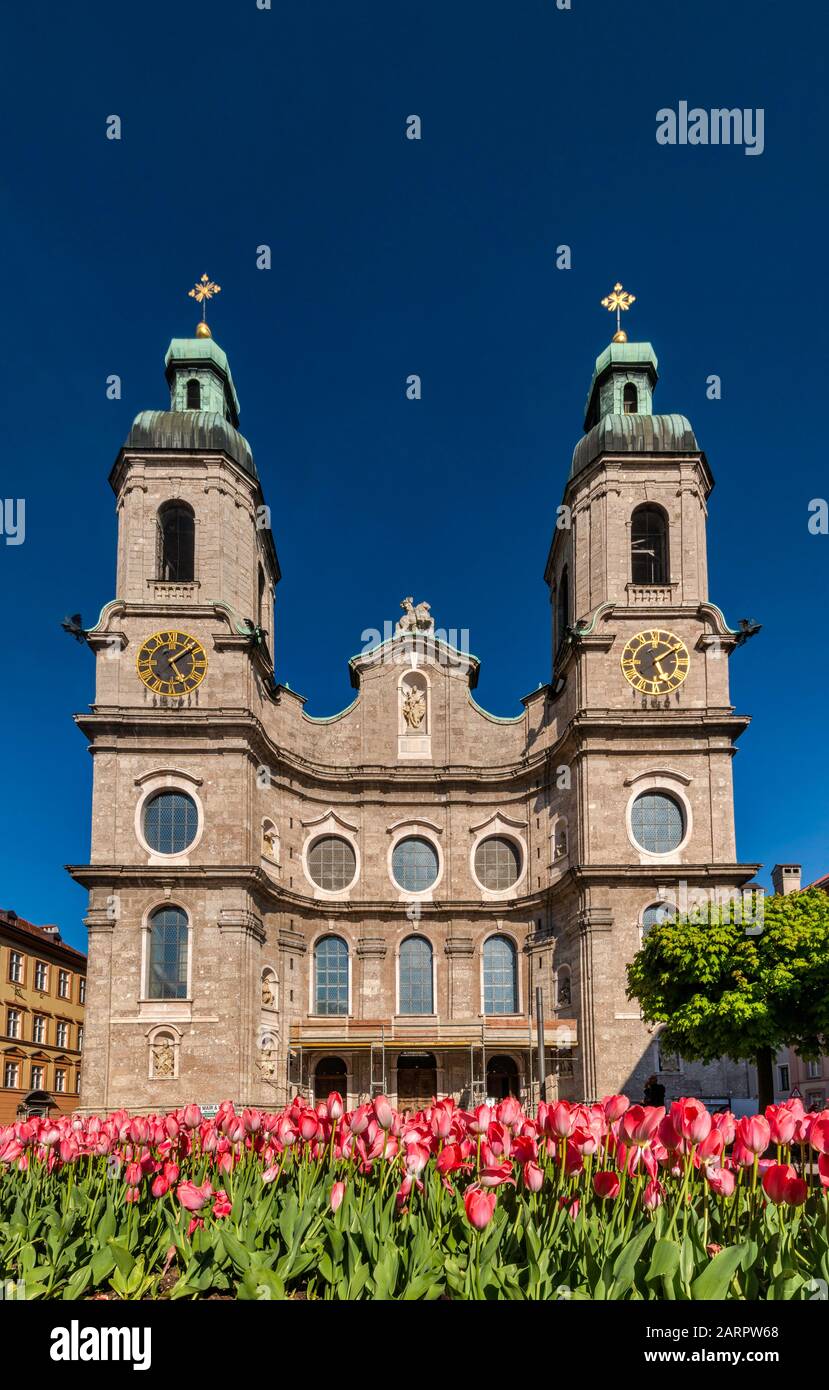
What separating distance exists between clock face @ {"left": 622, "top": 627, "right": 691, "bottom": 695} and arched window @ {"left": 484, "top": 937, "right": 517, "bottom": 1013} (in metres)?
13.0

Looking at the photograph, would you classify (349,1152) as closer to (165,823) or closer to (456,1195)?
(456,1195)

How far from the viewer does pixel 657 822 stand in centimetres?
4294

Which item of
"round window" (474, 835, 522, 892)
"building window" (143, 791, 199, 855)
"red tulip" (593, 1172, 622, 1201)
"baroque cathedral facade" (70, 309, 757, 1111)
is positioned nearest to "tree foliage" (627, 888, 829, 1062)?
"baroque cathedral facade" (70, 309, 757, 1111)

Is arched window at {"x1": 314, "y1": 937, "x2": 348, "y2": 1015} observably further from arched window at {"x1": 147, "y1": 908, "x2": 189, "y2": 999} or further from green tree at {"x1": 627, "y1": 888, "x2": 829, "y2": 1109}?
green tree at {"x1": 627, "y1": 888, "x2": 829, "y2": 1109}

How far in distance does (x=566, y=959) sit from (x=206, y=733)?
17.1 meters

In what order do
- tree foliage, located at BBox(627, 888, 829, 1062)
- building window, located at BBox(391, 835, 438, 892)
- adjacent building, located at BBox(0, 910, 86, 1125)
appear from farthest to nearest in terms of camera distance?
adjacent building, located at BBox(0, 910, 86, 1125) < building window, located at BBox(391, 835, 438, 892) < tree foliage, located at BBox(627, 888, 829, 1062)

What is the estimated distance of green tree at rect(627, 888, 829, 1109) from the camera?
3153cm

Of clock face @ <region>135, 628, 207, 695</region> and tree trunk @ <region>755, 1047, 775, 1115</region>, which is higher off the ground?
clock face @ <region>135, 628, 207, 695</region>

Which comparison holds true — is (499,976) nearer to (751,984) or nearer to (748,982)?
(748,982)

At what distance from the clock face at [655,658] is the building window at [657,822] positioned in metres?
4.79

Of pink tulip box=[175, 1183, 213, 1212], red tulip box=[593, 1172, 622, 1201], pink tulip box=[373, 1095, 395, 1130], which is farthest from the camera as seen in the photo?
pink tulip box=[373, 1095, 395, 1130]

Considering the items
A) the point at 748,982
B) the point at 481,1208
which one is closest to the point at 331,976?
the point at 748,982

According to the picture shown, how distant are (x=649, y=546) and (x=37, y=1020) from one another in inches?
1540

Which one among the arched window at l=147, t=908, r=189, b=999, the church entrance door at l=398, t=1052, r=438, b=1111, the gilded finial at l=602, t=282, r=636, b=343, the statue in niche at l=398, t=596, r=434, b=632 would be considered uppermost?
the gilded finial at l=602, t=282, r=636, b=343
